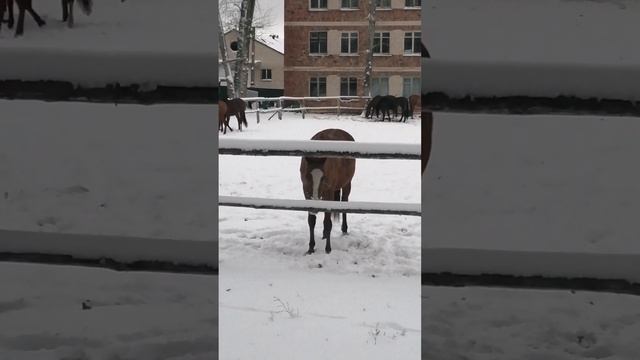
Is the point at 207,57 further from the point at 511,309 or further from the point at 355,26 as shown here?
the point at 355,26

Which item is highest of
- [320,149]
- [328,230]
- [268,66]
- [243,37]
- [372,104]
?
[268,66]

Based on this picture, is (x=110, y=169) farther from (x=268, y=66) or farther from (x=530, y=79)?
(x=268, y=66)

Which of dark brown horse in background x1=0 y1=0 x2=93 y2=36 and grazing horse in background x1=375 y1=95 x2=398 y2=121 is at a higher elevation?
grazing horse in background x1=375 y1=95 x2=398 y2=121

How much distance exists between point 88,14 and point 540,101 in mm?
865

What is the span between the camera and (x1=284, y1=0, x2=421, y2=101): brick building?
26.9 m

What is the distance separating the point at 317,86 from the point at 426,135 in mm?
27106

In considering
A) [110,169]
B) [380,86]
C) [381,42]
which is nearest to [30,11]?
Answer: [110,169]

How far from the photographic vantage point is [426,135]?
Answer: 1.09m

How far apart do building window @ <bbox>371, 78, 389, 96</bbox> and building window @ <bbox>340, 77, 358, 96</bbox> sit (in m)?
0.88

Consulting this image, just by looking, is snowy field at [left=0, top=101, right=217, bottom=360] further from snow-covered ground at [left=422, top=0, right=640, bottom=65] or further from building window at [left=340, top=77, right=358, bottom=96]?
building window at [left=340, top=77, right=358, bottom=96]

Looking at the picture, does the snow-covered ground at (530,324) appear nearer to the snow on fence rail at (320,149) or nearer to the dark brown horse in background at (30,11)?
A: the dark brown horse in background at (30,11)

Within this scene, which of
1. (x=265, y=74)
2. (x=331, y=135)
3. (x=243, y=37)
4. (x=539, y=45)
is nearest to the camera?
(x=539, y=45)

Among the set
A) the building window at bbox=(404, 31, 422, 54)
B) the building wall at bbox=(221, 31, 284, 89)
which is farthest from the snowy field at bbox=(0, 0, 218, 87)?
the building wall at bbox=(221, 31, 284, 89)

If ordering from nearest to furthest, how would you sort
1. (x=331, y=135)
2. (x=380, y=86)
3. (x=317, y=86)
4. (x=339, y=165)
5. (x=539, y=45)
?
(x=539, y=45), (x=339, y=165), (x=331, y=135), (x=317, y=86), (x=380, y=86)
